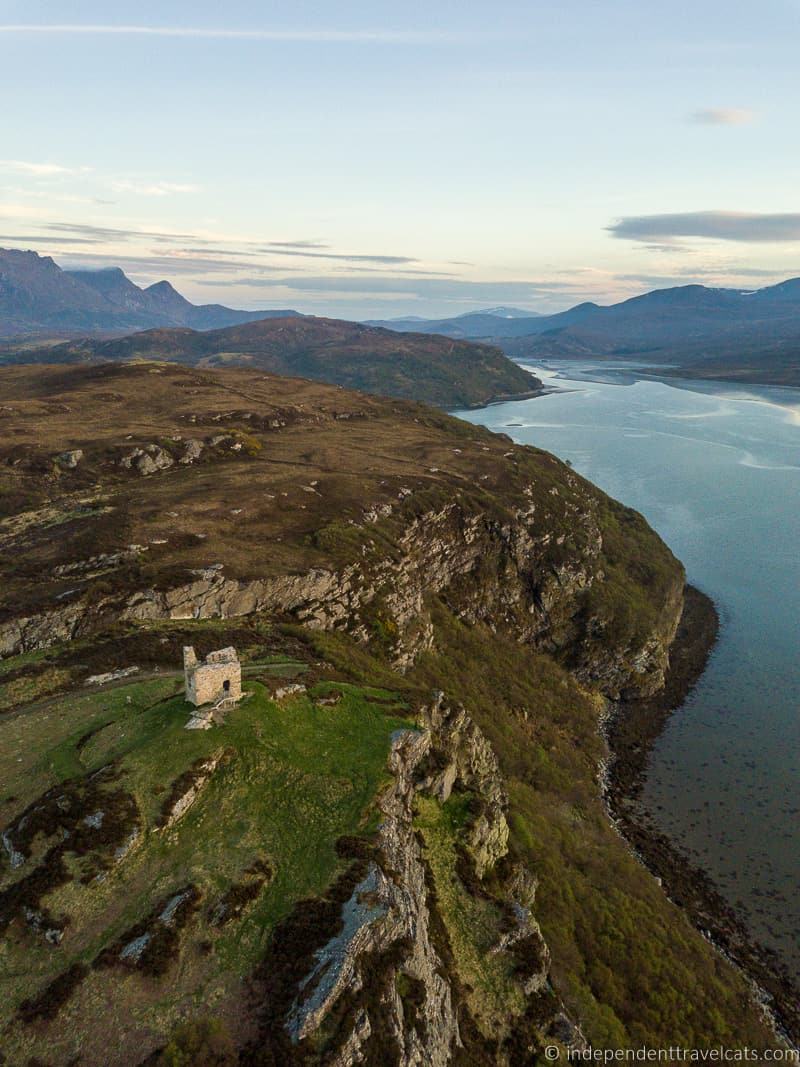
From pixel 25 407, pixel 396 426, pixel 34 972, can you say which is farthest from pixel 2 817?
pixel 396 426

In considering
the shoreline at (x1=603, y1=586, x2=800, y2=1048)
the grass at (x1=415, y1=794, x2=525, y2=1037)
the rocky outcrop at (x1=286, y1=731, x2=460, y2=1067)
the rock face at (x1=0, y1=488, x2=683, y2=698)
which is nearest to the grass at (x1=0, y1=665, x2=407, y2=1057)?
the rocky outcrop at (x1=286, y1=731, x2=460, y2=1067)

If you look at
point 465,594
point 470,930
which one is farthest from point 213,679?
point 465,594

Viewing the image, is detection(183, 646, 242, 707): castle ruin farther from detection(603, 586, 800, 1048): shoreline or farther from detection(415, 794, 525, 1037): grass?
detection(603, 586, 800, 1048): shoreline

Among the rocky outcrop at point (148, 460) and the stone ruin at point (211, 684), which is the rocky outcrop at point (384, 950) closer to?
the stone ruin at point (211, 684)

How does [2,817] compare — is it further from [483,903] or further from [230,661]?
[483,903]

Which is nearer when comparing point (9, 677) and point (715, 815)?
point (9, 677)
